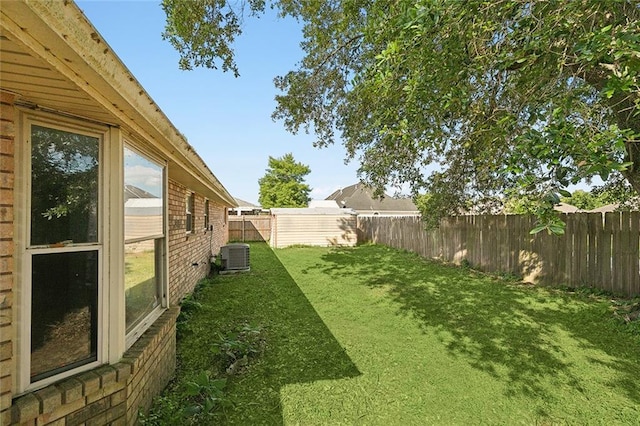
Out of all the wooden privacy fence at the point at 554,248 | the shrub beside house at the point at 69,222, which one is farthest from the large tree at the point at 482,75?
the shrub beside house at the point at 69,222

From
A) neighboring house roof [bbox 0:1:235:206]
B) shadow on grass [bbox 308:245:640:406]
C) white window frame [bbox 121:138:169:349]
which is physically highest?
neighboring house roof [bbox 0:1:235:206]

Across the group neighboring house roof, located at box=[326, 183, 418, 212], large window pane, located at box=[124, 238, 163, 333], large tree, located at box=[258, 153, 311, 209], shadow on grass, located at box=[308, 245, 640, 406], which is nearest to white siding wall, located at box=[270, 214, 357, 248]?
shadow on grass, located at box=[308, 245, 640, 406]

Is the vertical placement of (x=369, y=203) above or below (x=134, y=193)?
above

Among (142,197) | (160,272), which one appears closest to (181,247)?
(160,272)

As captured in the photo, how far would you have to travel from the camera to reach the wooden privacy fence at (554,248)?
20.0 feet

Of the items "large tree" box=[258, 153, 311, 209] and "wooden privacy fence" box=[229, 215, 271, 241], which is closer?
"wooden privacy fence" box=[229, 215, 271, 241]

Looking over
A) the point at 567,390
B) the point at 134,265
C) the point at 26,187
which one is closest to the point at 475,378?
the point at 567,390

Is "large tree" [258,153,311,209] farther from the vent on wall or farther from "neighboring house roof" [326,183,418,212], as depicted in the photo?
the vent on wall

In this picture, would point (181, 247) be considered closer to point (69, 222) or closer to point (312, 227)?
point (69, 222)

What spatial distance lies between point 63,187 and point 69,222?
23cm

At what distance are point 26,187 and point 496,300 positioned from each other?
7.13 metres

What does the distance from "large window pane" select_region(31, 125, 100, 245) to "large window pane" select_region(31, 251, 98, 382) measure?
16 centimetres

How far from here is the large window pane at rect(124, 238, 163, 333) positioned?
2737mm

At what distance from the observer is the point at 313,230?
58.3ft
